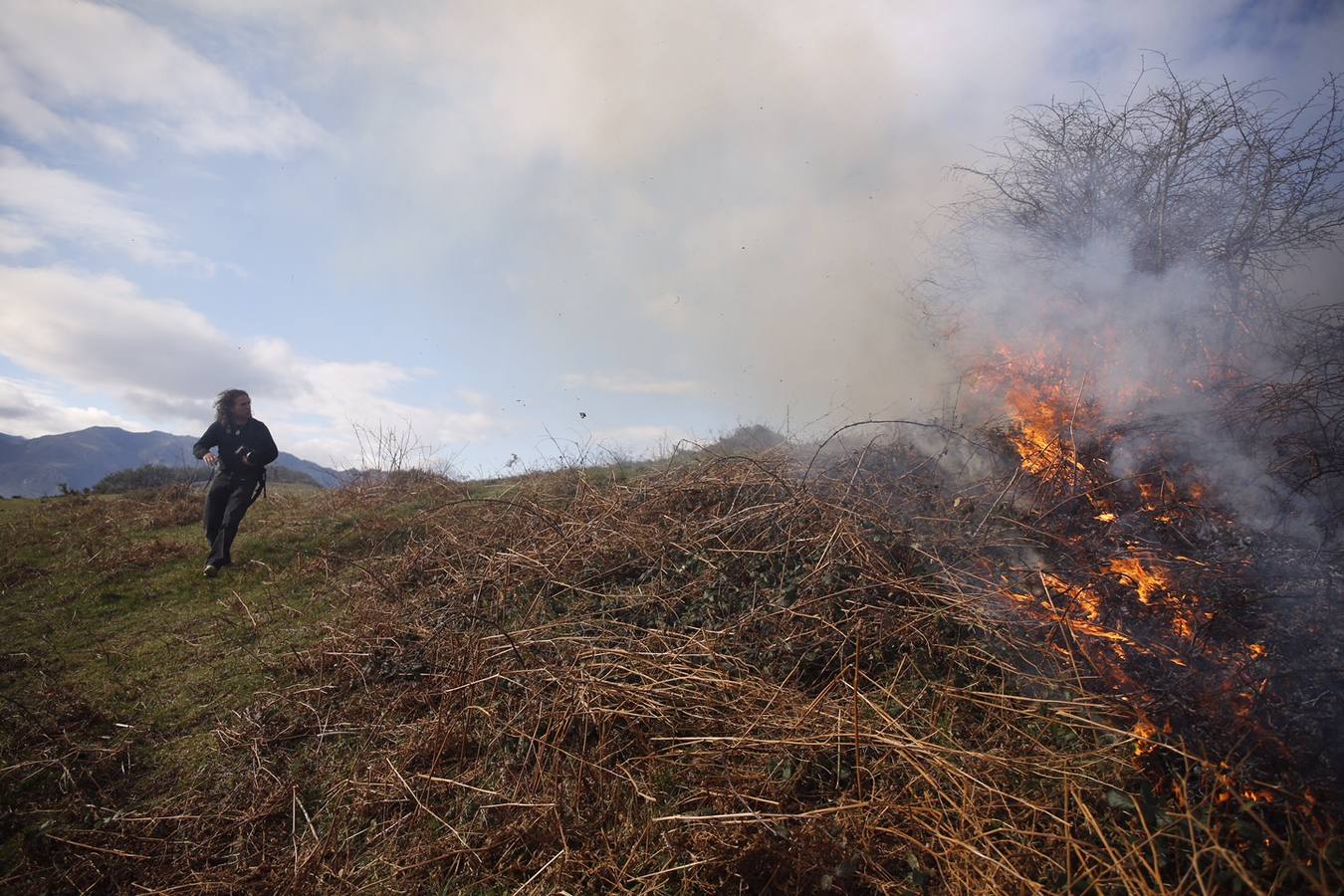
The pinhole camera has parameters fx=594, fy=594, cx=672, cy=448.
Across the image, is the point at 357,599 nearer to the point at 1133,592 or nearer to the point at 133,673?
the point at 133,673

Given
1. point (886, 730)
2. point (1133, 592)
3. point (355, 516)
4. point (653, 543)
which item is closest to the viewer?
point (886, 730)

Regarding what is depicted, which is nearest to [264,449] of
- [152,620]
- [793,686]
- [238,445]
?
[238,445]

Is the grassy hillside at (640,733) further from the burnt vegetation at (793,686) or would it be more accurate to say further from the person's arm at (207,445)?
the person's arm at (207,445)

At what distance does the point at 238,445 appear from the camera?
25.0ft

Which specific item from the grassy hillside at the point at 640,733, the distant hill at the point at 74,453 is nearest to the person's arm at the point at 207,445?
the grassy hillside at the point at 640,733

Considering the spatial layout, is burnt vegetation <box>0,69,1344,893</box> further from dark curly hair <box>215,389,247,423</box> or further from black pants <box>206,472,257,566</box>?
dark curly hair <box>215,389,247,423</box>

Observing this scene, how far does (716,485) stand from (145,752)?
15.6ft

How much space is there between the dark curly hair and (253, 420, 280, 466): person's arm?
0.33 metres

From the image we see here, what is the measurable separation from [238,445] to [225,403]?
549mm

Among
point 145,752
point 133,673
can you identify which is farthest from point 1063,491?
point 133,673

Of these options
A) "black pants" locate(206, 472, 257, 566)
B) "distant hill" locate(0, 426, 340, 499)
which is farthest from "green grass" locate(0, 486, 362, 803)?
"distant hill" locate(0, 426, 340, 499)

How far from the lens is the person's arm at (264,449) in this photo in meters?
7.60

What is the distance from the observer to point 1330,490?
14.5ft

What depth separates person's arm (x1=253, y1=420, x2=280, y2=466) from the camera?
7.60 m
